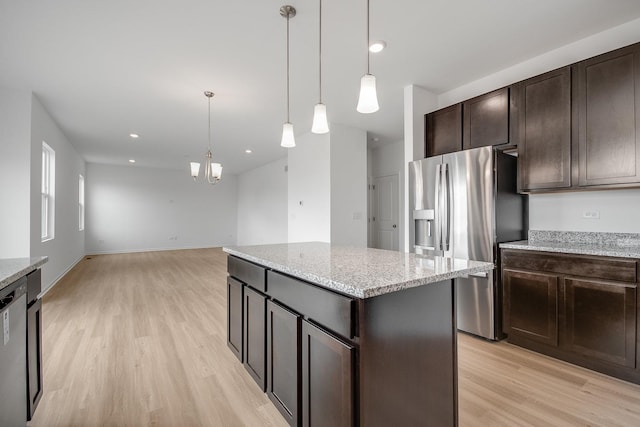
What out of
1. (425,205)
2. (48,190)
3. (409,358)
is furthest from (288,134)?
(48,190)

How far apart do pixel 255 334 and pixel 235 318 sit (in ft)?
1.44

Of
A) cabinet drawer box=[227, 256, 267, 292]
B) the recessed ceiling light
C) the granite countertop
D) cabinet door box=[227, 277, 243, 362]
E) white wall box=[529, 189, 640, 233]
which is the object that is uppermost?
the recessed ceiling light

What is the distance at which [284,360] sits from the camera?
1.66 metres

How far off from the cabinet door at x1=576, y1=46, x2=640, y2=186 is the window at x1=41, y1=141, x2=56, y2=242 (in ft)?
22.7

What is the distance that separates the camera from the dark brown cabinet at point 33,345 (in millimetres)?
1593

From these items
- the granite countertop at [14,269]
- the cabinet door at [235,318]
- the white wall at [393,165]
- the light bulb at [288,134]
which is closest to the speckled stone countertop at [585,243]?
the light bulb at [288,134]

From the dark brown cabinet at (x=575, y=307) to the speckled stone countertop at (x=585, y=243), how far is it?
47 millimetres

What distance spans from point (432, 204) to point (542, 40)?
175 cm

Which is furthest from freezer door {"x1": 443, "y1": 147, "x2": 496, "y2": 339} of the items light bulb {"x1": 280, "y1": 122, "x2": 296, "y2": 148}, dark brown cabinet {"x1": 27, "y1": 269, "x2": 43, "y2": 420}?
dark brown cabinet {"x1": 27, "y1": 269, "x2": 43, "y2": 420}

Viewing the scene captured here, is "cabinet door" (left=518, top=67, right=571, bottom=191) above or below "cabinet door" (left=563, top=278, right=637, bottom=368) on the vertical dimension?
Answer: above

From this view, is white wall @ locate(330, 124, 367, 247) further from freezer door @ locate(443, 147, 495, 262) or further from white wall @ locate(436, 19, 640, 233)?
white wall @ locate(436, 19, 640, 233)

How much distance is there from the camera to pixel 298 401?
1.52m

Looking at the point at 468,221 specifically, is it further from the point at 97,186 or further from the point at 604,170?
the point at 97,186

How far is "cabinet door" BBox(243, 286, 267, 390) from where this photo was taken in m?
1.91
